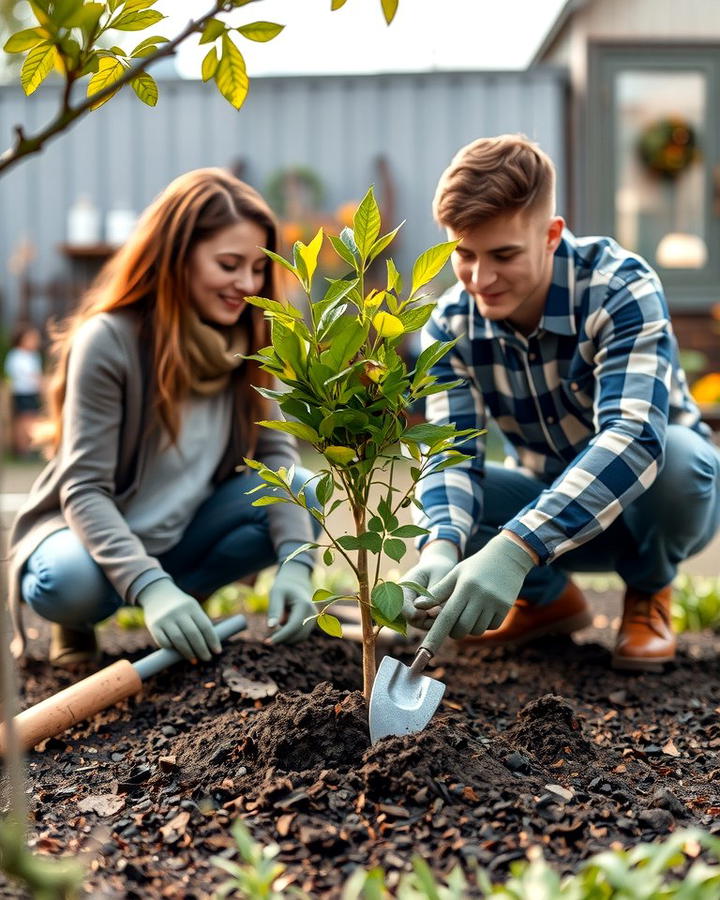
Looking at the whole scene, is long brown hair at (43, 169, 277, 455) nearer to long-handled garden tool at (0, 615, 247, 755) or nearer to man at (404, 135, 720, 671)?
man at (404, 135, 720, 671)

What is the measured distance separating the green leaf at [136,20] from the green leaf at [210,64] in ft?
0.27

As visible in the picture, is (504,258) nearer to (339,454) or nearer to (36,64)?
(339,454)

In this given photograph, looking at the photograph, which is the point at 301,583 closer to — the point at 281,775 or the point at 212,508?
the point at 212,508

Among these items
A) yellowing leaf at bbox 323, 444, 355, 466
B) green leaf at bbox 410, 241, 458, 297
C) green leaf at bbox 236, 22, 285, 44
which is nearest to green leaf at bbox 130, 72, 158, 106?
green leaf at bbox 236, 22, 285, 44

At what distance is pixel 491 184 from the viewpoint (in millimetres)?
2139

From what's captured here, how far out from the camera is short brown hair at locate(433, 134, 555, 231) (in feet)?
7.01

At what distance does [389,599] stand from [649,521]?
3.63 feet

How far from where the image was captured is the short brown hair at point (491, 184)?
84.1 inches

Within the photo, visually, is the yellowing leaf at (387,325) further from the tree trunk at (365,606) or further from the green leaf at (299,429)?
the tree trunk at (365,606)

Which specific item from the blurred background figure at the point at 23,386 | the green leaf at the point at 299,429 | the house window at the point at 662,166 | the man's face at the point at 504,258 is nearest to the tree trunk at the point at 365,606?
the green leaf at the point at 299,429

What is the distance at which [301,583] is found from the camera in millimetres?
2488

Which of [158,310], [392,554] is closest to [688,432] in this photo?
[392,554]

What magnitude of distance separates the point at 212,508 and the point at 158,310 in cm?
56

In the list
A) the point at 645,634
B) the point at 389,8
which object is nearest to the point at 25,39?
the point at 389,8
